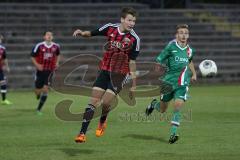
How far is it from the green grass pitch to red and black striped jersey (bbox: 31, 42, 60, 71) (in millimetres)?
1311

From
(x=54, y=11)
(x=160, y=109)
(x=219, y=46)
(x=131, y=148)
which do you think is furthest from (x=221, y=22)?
(x=131, y=148)

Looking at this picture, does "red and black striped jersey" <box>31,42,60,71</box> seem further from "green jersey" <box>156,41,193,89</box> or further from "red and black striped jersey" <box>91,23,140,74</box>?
"red and black striped jersey" <box>91,23,140,74</box>

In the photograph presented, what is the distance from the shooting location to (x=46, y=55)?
18.7m

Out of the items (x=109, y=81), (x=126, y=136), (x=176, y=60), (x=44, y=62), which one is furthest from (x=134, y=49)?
(x=44, y=62)

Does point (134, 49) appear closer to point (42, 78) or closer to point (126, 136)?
point (126, 136)

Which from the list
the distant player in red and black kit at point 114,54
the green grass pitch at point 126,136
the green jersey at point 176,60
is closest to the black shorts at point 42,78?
the green grass pitch at point 126,136

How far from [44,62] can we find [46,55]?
21cm

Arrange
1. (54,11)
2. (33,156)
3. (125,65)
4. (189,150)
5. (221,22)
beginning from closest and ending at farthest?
(33,156)
(189,150)
(125,65)
(54,11)
(221,22)

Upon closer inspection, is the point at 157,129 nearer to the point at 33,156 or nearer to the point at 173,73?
the point at 173,73

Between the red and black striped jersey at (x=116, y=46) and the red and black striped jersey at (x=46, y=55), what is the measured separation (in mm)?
7280

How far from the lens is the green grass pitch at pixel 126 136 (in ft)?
34.5

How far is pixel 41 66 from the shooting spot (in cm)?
1850

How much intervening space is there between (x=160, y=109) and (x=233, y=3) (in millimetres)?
27316

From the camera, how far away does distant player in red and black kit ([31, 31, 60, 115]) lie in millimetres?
18469
